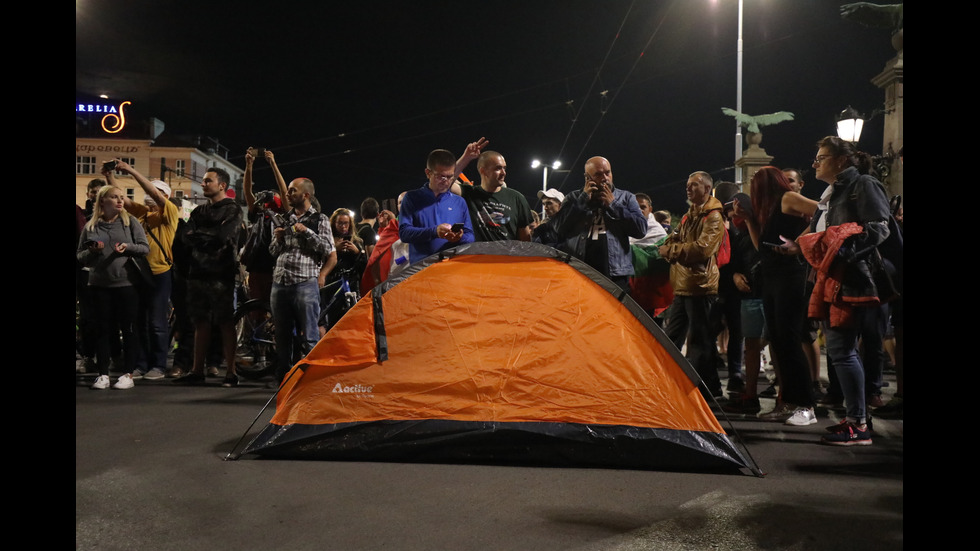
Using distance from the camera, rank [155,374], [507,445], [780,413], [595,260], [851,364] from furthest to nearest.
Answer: [155,374] → [780,413] → [595,260] → [851,364] → [507,445]

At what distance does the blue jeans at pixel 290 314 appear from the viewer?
18.9 ft

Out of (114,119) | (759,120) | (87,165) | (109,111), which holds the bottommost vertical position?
(759,120)

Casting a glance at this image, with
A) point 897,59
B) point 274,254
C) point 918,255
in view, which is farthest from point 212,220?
point 897,59

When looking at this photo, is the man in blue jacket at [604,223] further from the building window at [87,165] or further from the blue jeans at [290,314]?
the building window at [87,165]

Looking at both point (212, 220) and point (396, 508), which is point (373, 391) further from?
point (212, 220)

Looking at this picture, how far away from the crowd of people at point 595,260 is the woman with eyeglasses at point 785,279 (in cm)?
1

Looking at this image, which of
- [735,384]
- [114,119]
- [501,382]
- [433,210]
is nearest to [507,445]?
[501,382]

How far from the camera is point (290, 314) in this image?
19.2ft

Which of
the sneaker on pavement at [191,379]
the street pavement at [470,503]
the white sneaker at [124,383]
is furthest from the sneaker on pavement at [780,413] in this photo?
the white sneaker at [124,383]

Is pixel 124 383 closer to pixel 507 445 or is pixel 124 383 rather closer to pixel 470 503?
pixel 507 445

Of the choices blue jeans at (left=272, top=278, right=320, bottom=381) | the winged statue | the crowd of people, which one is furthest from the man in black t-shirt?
the winged statue

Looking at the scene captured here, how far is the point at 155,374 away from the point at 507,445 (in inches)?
189

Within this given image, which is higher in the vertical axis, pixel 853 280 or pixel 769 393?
pixel 853 280

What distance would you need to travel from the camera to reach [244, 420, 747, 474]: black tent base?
11.2ft
